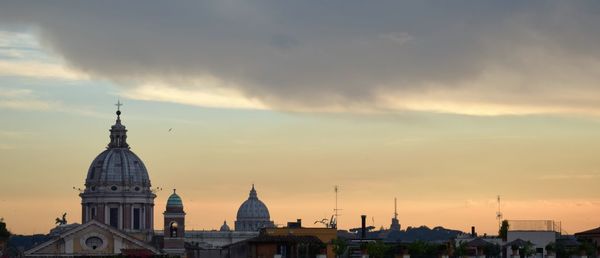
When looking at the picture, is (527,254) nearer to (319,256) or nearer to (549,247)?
(549,247)

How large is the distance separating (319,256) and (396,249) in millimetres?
10677

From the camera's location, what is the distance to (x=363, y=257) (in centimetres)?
18462

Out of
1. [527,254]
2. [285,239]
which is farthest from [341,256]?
[527,254]

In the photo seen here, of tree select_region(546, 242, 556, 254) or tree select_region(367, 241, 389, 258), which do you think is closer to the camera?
tree select_region(367, 241, 389, 258)

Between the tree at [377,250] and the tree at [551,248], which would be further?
the tree at [551,248]

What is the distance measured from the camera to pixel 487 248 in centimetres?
19938

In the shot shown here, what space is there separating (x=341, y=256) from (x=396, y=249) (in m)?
8.42

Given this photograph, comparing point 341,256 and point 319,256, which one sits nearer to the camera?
point 319,256

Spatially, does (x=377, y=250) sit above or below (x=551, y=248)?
below

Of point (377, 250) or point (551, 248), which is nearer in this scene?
point (377, 250)

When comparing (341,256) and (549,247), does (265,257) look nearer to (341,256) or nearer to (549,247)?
(341,256)

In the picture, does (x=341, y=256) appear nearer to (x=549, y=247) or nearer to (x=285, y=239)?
(x=285, y=239)

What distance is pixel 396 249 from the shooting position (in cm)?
19375

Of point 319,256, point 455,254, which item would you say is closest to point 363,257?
point 319,256
